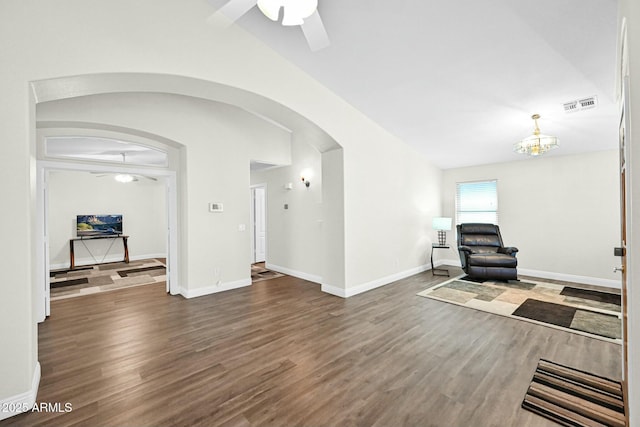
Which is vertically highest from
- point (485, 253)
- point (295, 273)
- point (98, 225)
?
point (98, 225)

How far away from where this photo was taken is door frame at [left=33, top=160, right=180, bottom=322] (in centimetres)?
344

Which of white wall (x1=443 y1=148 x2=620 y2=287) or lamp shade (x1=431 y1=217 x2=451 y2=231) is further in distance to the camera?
lamp shade (x1=431 y1=217 x2=451 y2=231)

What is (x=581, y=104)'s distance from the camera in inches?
134

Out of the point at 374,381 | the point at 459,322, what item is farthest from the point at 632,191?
the point at 459,322

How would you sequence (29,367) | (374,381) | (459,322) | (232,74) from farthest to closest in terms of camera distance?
(459,322), (232,74), (374,381), (29,367)

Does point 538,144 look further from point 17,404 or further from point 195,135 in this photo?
point 17,404

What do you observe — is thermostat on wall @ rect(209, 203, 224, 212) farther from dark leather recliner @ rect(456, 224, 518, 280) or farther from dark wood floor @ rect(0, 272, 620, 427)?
dark leather recliner @ rect(456, 224, 518, 280)

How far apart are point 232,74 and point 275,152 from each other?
2661mm

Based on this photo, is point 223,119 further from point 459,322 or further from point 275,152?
Result: point 459,322

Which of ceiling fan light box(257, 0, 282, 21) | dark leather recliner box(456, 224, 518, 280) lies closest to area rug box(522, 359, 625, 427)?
dark leather recliner box(456, 224, 518, 280)

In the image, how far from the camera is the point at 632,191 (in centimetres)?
118

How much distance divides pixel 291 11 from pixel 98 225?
8219 mm

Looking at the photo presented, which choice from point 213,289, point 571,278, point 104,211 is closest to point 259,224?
point 213,289

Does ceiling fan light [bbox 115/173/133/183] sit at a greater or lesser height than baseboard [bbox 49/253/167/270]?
greater
